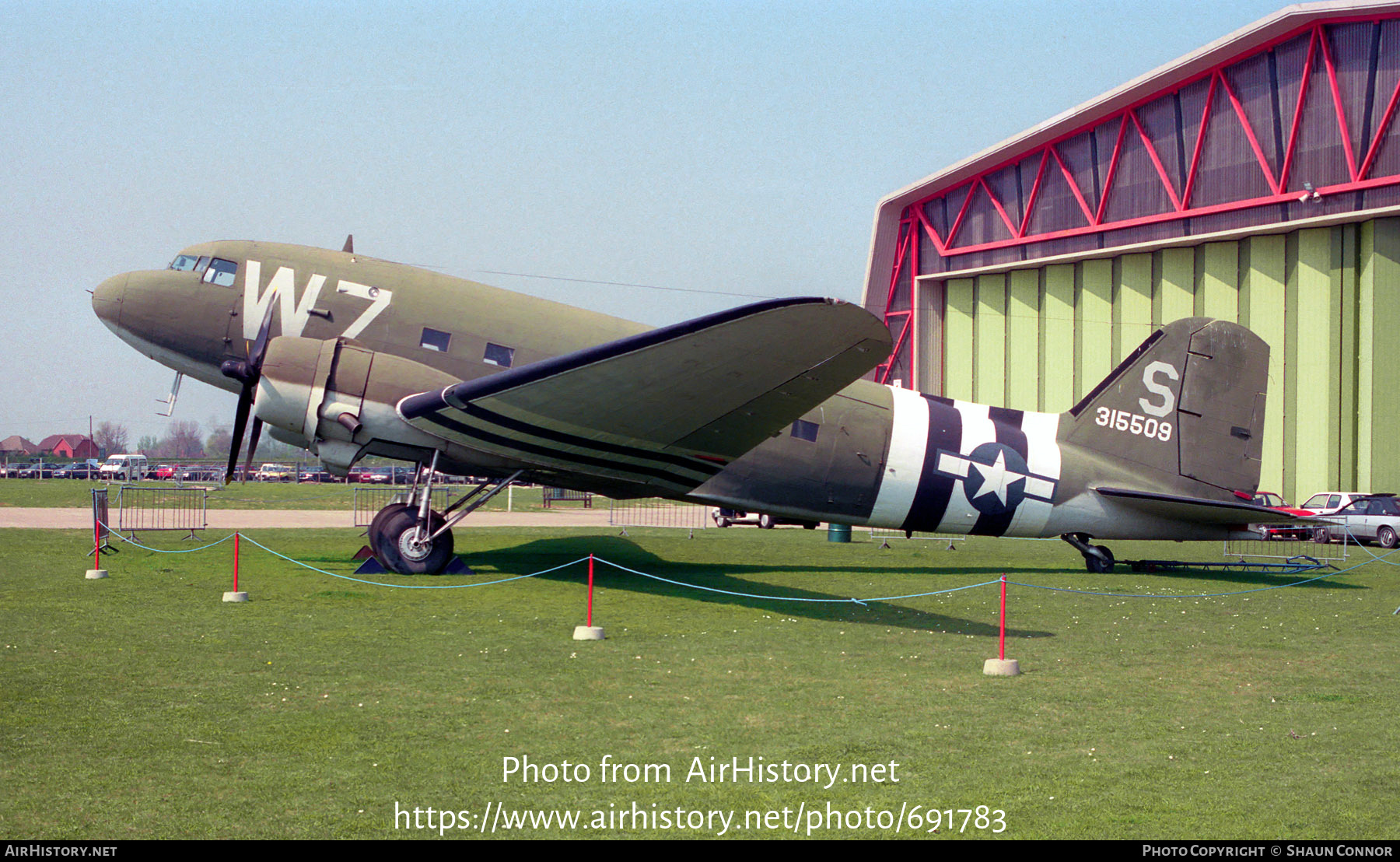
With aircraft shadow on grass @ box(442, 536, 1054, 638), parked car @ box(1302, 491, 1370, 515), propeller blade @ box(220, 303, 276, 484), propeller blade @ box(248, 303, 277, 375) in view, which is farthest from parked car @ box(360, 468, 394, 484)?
propeller blade @ box(248, 303, 277, 375)

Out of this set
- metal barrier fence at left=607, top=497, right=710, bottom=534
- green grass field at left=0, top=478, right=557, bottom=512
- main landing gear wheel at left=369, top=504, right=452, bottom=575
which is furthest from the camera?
green grass field at left=0, top=478, right=557, bottom=512

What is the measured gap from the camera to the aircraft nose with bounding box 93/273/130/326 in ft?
54.3

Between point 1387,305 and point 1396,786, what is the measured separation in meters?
33.6

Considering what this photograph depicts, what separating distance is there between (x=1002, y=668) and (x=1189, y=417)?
37.9 ft

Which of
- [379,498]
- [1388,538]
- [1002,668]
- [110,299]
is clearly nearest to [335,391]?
[110,299]

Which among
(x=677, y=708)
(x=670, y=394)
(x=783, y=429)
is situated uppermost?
(x=670, y=394)

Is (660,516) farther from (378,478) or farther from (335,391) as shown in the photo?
(378,478)

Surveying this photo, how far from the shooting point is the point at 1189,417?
62.2ft

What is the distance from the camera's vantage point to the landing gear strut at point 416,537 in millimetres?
16047

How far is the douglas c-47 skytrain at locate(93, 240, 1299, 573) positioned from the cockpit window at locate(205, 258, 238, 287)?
0.04 meters

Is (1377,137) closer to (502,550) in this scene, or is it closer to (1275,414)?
(1275,414)

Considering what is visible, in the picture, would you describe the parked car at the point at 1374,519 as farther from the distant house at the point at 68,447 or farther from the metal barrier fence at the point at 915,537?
the distant house at the point at 68,447

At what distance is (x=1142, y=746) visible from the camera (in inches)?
281

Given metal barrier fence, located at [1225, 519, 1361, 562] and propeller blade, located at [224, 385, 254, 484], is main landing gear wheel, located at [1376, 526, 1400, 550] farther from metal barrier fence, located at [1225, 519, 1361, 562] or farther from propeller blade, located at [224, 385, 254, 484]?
propeller blade, located at [224, 385, 254, 484]
